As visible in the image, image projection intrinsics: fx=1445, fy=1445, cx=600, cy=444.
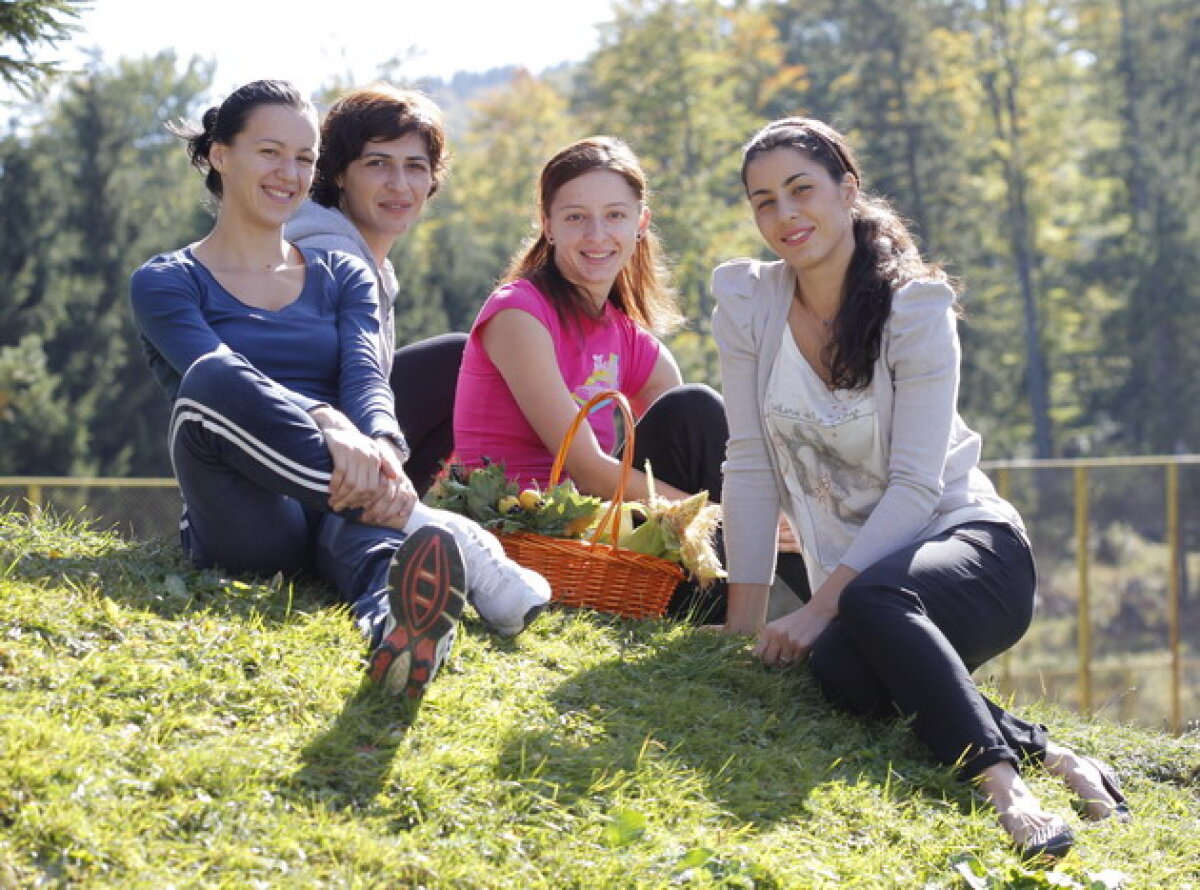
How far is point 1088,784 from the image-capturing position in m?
3.92

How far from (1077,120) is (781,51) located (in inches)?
334

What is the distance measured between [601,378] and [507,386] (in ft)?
1.18

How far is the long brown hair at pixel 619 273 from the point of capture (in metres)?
5.08

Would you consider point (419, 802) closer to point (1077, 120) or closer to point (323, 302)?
point (323, 302)

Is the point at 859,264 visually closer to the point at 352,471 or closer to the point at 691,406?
the point at 691,406

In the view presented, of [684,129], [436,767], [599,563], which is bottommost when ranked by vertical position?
[436,767]

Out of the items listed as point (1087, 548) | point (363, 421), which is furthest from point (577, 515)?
point (1087, 548)

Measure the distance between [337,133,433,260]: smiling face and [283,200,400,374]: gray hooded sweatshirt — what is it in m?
0.08

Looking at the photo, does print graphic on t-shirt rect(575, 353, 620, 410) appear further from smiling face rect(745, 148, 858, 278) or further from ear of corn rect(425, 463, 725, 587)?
smiling face rect(745, 148, 858, 278)

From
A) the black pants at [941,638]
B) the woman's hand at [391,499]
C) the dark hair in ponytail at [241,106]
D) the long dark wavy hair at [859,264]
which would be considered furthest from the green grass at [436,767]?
the dark hair in ponytail at [241,106]

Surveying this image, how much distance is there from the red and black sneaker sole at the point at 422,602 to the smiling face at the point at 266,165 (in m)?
1.62

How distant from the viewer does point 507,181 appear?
4106cm

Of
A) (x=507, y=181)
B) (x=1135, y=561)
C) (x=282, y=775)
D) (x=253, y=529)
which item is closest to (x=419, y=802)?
(x=282, y=775)

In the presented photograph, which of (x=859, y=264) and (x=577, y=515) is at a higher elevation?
(x=859, y=264)
